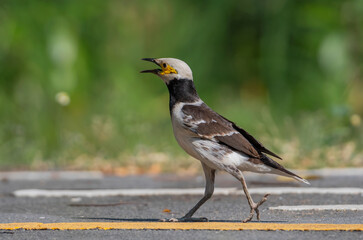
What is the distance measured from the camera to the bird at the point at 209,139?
491 centimetres

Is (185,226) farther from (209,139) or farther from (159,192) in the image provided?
(159,192)

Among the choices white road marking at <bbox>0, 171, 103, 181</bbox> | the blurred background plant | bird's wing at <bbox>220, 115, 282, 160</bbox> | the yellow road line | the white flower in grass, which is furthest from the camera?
the blurred background plant

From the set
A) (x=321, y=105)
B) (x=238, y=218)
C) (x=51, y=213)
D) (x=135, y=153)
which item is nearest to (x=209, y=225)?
(x=238, y=218)

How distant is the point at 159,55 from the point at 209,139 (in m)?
6.35

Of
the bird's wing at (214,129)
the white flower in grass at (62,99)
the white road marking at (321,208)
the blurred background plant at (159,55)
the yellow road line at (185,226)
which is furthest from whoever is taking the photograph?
the blurred background plant at (159,55)

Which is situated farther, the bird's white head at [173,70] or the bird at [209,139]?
the bird's white head at [173,70]

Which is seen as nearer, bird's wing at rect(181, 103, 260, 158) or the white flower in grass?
bird's wing at rect(181, 103, 260, 158)

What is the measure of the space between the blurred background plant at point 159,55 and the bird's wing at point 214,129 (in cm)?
454

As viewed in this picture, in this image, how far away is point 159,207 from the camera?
607cm

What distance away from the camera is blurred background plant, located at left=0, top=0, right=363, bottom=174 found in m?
10.2

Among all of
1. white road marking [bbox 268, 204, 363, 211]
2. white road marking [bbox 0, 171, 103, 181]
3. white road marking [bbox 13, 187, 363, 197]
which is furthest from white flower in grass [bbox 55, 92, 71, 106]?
white road marking [bbox 268, 204, 363, 211]

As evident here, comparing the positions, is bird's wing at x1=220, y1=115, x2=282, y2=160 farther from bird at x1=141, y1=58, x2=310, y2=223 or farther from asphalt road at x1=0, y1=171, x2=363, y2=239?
asphalt road at x1=0, y1=171, x2=363, y2=239

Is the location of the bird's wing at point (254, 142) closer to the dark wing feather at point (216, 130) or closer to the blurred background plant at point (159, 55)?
the dark wing feather at point (216, 130)

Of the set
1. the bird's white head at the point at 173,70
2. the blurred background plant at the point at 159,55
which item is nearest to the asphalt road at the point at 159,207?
the bird's white head at the point at 173,70
